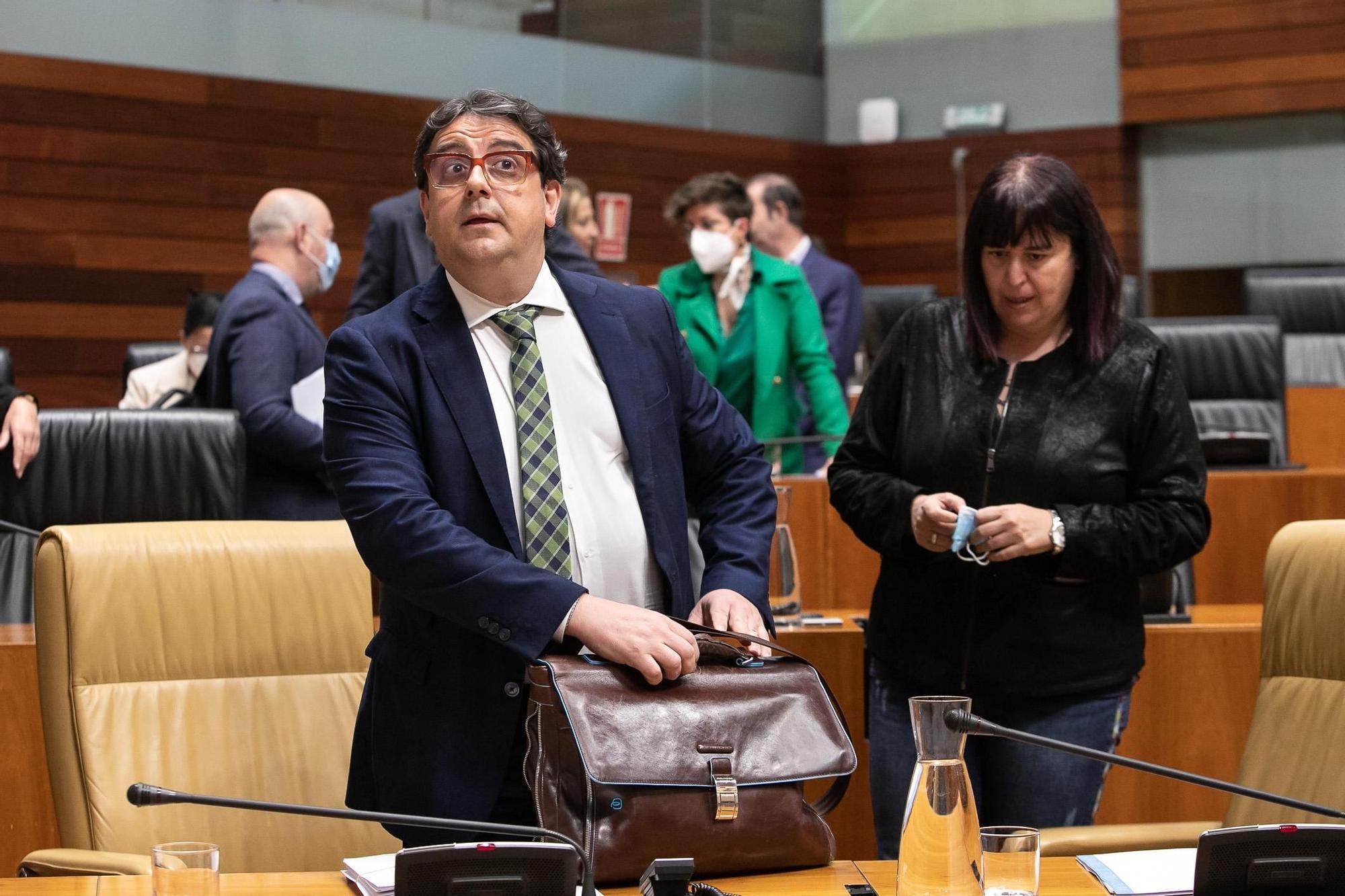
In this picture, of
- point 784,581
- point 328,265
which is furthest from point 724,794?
point 328,265

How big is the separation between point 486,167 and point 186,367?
3044mm

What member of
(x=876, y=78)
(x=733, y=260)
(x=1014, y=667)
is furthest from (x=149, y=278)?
(x=1014, y=667)

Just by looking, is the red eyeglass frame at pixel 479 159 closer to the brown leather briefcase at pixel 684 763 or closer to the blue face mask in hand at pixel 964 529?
the brown leather briefcase at pixel 684 763

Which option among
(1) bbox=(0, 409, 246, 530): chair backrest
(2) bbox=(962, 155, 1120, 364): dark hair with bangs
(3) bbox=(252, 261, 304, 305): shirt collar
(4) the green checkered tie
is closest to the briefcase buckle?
(4) the green checkered tie

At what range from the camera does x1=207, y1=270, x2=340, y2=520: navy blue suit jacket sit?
143 inches

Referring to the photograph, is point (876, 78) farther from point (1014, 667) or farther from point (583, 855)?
point (583, 855)

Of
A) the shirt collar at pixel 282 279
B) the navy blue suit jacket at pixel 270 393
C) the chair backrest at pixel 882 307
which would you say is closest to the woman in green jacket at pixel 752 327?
the shirt collar at pixel 282 279

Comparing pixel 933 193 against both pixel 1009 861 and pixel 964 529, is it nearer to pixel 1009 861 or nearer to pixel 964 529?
pixel 964 529

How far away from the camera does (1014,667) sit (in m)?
2.26

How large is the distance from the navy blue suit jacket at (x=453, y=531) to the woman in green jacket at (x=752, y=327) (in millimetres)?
2490

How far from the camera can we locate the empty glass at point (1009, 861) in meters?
1.53

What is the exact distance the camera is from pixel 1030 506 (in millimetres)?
2266

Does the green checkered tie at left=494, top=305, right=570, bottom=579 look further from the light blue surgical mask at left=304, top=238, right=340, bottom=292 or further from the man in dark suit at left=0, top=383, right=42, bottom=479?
the light blue surgical mask at left=304, top=238, right=340, bottom=292

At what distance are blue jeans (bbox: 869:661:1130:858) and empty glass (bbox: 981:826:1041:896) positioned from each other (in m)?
0.65
